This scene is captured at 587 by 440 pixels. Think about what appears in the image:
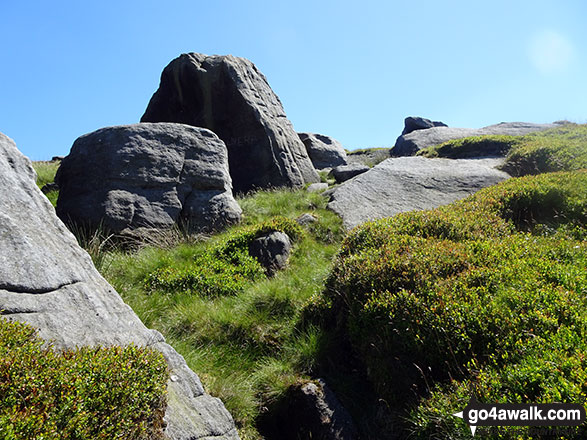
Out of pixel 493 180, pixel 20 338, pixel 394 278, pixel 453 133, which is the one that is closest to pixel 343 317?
pixel 394 278

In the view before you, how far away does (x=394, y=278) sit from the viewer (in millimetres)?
6625

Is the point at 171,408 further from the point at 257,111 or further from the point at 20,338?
the point at 257,111

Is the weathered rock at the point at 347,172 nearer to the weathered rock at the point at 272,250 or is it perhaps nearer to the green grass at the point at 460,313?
the weathered rock at the point at 272,250

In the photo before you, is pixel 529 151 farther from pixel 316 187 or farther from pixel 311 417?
pixel 311 417

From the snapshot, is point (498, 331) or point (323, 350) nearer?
point (498, 331)

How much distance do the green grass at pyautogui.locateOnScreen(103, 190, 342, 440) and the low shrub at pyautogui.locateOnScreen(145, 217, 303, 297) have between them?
0.13ft

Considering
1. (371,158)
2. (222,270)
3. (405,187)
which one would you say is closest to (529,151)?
(405,187)

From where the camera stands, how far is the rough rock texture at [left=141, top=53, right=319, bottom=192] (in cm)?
1794

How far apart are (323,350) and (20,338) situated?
15.4 ft

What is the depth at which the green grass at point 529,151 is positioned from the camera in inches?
555

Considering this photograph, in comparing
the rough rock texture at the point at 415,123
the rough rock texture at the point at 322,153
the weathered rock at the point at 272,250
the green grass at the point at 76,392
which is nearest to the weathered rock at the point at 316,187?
the weathered rock at the point at 272,250

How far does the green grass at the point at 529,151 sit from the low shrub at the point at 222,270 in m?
10.1

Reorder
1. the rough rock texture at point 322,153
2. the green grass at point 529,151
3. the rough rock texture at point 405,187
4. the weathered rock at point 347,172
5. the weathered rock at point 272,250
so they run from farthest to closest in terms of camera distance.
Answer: the rough rock texture at point 322,153 < the weathered rock at point 347,172 < the green grass at point 529,151 < the rough rock texture at point 405,187 < the weathered rock at point 272,250

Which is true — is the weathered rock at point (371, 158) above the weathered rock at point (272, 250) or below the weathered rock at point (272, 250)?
above
